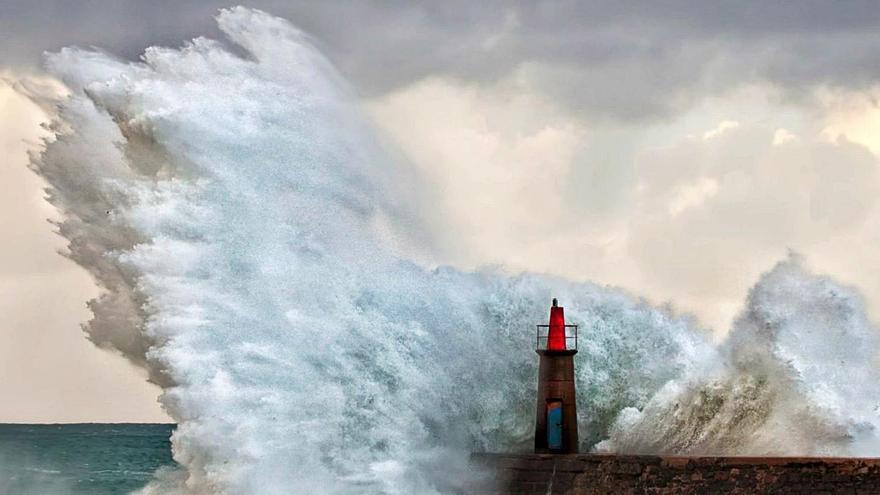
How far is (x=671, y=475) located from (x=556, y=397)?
12.4 ft

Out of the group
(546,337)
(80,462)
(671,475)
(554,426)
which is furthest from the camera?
(80,462)

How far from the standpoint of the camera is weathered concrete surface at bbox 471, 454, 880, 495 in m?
14.9

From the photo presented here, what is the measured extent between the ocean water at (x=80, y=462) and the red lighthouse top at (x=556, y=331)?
27.9 ft

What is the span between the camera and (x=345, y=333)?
1936 centimetres

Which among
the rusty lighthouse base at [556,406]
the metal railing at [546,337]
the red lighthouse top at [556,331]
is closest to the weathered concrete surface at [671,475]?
the rusty lighthouse base at [556,406]

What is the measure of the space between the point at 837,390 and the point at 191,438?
8.19 meters

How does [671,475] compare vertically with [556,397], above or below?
below

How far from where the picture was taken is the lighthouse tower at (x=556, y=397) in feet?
64.7

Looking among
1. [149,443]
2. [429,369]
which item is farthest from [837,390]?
[149,443]

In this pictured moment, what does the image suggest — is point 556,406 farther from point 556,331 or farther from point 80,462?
point 80,462

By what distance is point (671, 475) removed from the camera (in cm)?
1623

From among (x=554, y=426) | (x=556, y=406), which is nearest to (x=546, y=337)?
(x=556, y=406)

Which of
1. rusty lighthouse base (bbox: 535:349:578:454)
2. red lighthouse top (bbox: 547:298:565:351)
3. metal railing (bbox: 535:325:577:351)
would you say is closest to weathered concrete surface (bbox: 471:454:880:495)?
rusty lighthouse base (bbox: 535:349:578:454)

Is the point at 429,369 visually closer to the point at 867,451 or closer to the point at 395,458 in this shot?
the point at 395,458
